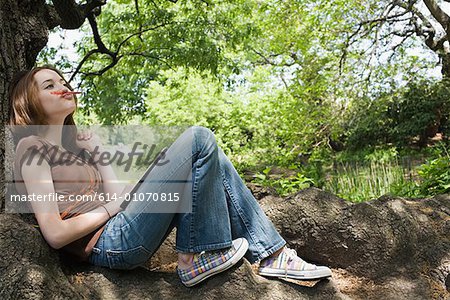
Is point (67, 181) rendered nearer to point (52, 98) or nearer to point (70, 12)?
point (52, 98)

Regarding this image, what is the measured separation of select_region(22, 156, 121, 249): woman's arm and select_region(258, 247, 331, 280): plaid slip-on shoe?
32.6 inches

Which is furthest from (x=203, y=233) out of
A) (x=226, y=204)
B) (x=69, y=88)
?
(x=69, y=88)

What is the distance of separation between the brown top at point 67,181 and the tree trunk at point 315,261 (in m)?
0.14

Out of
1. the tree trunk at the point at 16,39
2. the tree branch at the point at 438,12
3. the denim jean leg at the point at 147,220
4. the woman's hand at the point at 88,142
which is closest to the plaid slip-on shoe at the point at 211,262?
the denim jean leg at the point at 147,220

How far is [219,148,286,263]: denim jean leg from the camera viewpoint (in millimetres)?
2129

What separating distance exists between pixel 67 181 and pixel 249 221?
2.80 feet

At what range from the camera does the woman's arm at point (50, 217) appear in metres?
1.85

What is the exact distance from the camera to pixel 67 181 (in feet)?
6.77

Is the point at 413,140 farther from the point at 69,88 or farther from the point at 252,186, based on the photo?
the point at 69,88

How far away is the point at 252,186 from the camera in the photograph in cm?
325

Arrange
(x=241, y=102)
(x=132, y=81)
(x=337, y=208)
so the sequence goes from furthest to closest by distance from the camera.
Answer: (x=132, y=81) → (x=241, y=102) → (x=337, y=208)

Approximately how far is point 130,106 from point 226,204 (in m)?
15.5

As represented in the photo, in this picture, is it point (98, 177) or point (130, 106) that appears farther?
point (130, 106)

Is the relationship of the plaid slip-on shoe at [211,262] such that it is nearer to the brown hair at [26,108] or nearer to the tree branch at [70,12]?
the brown hair at [26,108]
